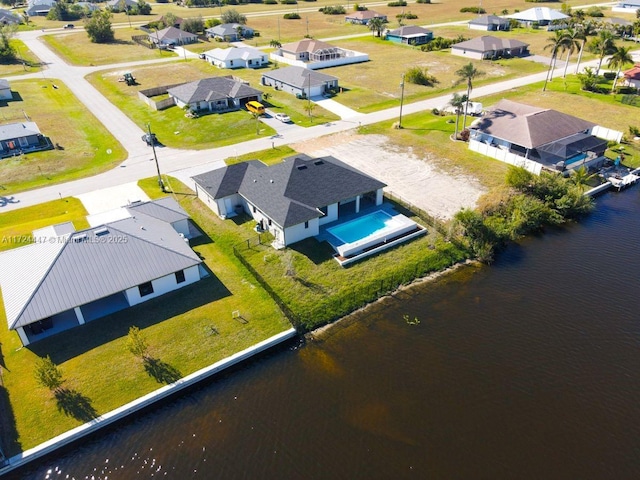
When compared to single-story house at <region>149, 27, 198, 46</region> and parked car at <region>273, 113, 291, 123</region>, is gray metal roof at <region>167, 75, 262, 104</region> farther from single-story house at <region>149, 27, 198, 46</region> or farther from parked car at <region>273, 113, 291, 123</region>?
single-story house at <region>149, 27, 198, 46</region>

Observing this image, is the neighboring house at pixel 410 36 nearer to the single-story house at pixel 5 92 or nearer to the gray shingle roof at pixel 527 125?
the gray shingle roof at pixel 527 125

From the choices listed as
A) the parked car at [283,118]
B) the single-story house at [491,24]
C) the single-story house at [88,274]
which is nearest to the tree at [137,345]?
the single-story house at [88,274]

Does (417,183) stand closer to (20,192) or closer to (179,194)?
(179,194)

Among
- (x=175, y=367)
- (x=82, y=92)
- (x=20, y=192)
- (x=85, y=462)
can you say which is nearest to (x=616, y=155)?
(x=175, y=367)

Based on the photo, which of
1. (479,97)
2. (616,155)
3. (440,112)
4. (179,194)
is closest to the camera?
(179,194)

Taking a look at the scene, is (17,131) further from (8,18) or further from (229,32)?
(8,18)

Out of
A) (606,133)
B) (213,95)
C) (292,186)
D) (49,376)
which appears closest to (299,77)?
(213,95)
